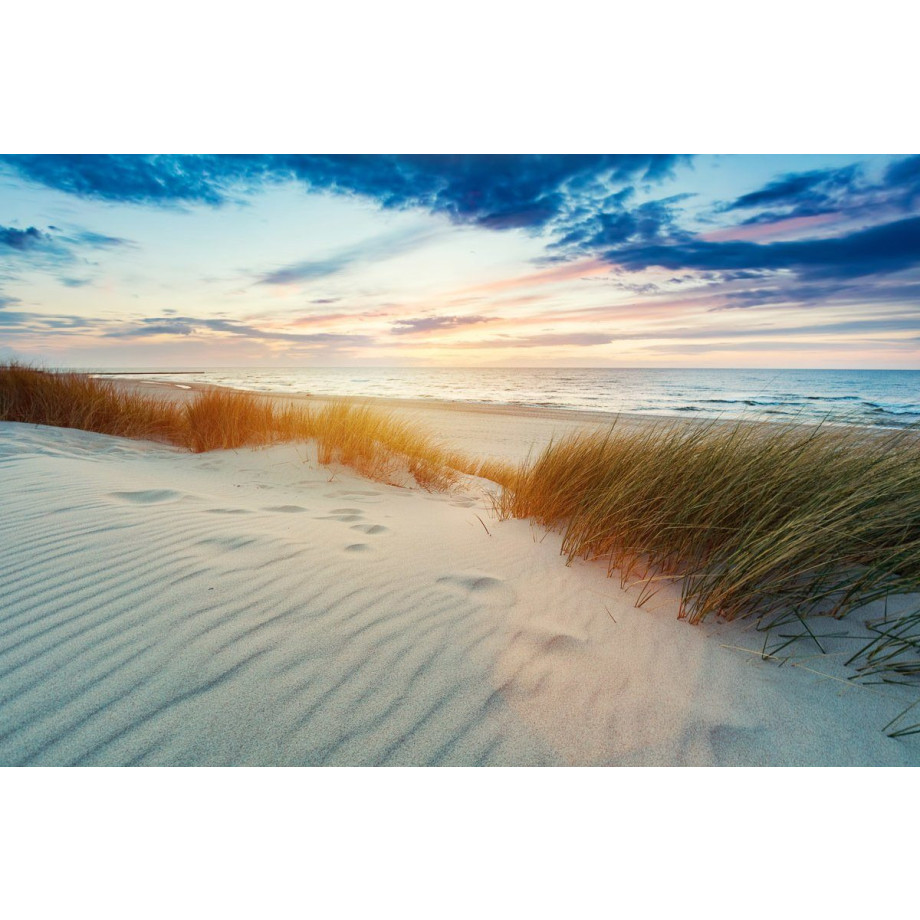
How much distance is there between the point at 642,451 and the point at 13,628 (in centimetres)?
368

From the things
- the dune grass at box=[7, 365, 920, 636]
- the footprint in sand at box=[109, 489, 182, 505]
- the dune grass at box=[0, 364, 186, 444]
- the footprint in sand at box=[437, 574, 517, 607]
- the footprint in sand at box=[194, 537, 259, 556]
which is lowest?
the dune grass at box=[0, 364, 186, 444]

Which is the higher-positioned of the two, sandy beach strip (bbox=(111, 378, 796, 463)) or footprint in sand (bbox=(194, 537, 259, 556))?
footprint in sand (bbox=(194, 537, 259, 556))

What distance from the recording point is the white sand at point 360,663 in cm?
160

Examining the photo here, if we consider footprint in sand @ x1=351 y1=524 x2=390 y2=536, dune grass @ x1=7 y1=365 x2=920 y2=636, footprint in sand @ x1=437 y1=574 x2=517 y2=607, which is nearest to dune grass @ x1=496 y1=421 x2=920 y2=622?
dune grass @ x1=7 y1=365 x2=920 y2=636

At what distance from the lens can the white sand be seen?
1.60 m

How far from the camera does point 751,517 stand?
2682mm

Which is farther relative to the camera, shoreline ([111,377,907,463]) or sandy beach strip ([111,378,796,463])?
sandy beach strip ([111,378,796,463])

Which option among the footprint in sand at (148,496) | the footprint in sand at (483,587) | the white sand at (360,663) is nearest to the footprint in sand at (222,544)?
the white sand at (360,663)

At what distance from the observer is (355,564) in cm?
272

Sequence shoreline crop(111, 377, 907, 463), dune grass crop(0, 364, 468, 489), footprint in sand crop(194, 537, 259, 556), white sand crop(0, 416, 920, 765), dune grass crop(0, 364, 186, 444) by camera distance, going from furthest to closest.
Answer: shoreline crop(111, 377, 907, 463)
dune grass crop(0, 364, 186, 444)
dune grass crop(0, 364, 468, 489)
footprint in sand crop(194, 537, 259, 556)
white sand crop(0, 416, 920, 765)

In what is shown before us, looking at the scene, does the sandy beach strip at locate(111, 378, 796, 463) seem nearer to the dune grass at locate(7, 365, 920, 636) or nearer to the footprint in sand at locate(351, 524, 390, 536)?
the dune grass at locate(7, 365, 920, 636)

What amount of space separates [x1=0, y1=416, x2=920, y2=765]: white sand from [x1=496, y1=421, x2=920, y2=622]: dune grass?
229mm

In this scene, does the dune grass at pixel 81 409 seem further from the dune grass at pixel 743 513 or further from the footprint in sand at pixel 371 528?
the dune grass at pixel 743 513

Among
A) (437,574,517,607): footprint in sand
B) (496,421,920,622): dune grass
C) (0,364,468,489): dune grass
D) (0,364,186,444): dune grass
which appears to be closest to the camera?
(496,421,920,622): dune grass
